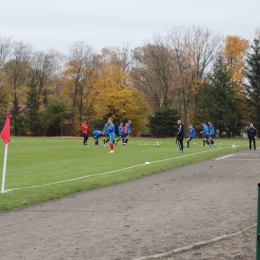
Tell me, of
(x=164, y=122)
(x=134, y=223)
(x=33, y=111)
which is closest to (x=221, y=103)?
(x=164, y=122)

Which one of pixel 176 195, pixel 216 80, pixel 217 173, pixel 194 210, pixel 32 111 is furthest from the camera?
pixel 32 111

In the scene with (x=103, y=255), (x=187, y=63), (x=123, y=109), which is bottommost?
(x=103, y=255)

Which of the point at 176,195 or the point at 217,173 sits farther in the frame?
the point at 217,173

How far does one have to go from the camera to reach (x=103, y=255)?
658 centimetres

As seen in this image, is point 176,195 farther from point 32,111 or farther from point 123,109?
point 32,111

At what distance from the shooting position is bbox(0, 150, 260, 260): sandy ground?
6820 mm

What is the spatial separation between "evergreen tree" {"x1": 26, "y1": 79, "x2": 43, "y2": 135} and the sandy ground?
2855 inches

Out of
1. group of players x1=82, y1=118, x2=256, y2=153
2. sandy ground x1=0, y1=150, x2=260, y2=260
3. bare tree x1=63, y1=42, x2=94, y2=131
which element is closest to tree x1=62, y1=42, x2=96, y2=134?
bare tree x1=63, y1=42, x2=94, y2=131

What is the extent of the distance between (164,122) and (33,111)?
2401 centimetres

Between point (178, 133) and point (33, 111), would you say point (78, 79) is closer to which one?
point (33, 111)

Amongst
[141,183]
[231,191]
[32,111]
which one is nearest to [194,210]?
[231,191]

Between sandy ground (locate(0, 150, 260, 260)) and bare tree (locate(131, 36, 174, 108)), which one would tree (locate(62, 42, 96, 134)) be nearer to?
bare tree (locate(131, 36, 174, 108))

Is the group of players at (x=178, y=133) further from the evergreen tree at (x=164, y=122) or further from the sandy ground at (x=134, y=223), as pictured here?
the evergreen tree at (x=164, y=122)

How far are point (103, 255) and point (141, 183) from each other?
8.99m
